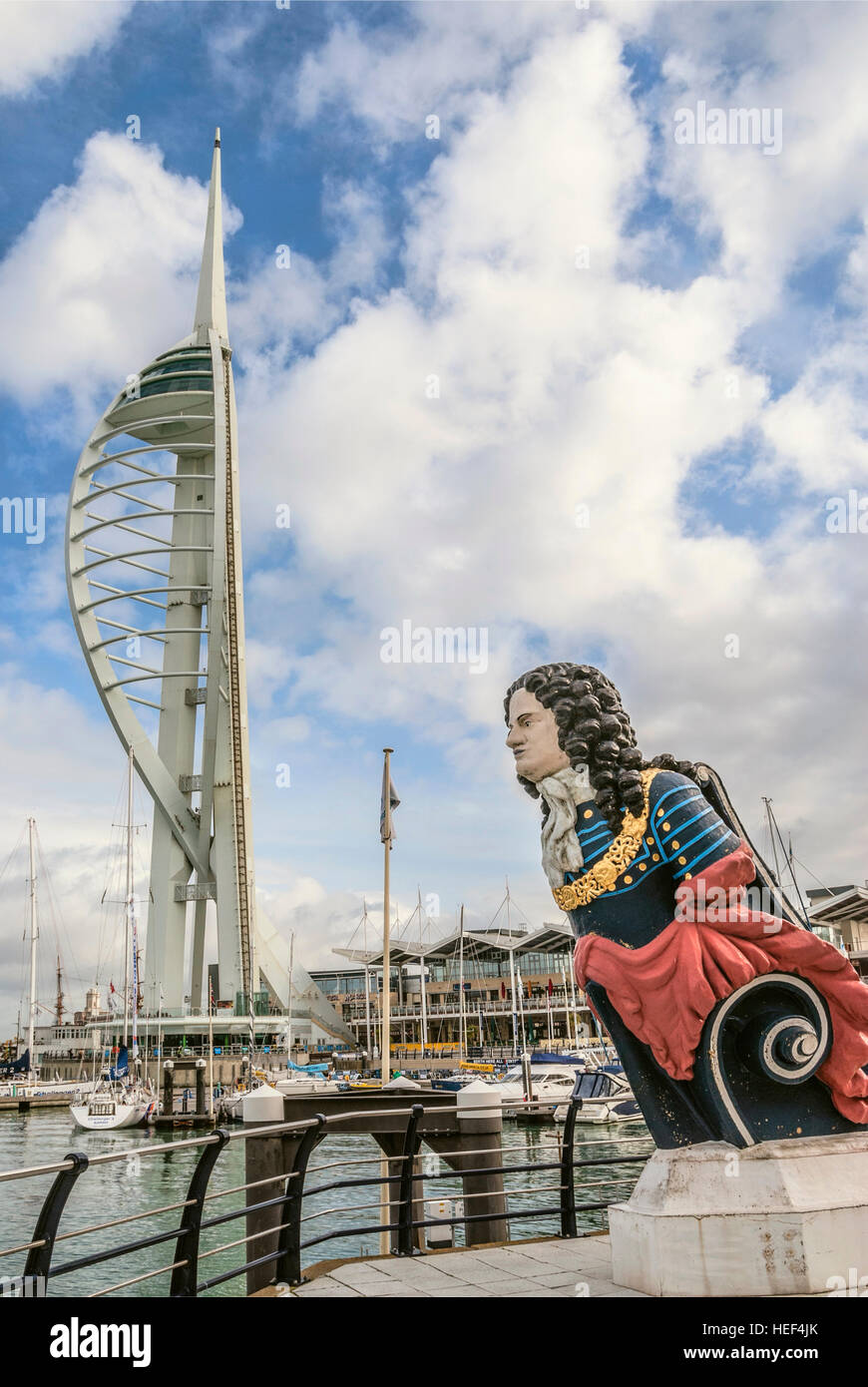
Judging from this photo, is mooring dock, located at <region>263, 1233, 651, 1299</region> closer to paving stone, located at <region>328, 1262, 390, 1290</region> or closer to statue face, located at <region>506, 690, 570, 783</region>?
paving stone, located at <region>328, 1262, 390, 1290</region>

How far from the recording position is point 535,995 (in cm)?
7644

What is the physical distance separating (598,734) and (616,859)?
704 mm

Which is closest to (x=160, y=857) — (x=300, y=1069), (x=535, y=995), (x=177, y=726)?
(x=177, y=726)

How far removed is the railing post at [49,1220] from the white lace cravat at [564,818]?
9.26 ft

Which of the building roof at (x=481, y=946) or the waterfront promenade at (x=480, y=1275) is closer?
the waterfront promenade at (x=480, y=1275)

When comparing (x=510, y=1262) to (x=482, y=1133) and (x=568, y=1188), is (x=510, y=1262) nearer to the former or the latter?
(x=568, y=1188)

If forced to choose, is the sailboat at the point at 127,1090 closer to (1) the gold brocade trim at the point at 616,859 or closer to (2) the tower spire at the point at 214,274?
(2) the tower spire at the point at 214,274

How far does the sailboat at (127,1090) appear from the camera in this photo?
4109 centimetres

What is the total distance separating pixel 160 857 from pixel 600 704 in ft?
167

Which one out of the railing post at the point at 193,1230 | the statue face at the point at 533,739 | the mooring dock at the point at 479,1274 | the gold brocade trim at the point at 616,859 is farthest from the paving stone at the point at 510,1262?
the statue face at the point at 533,739

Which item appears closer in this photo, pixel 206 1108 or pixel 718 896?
pixel 718 896

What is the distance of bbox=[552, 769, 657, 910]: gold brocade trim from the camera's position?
18.3 feet
